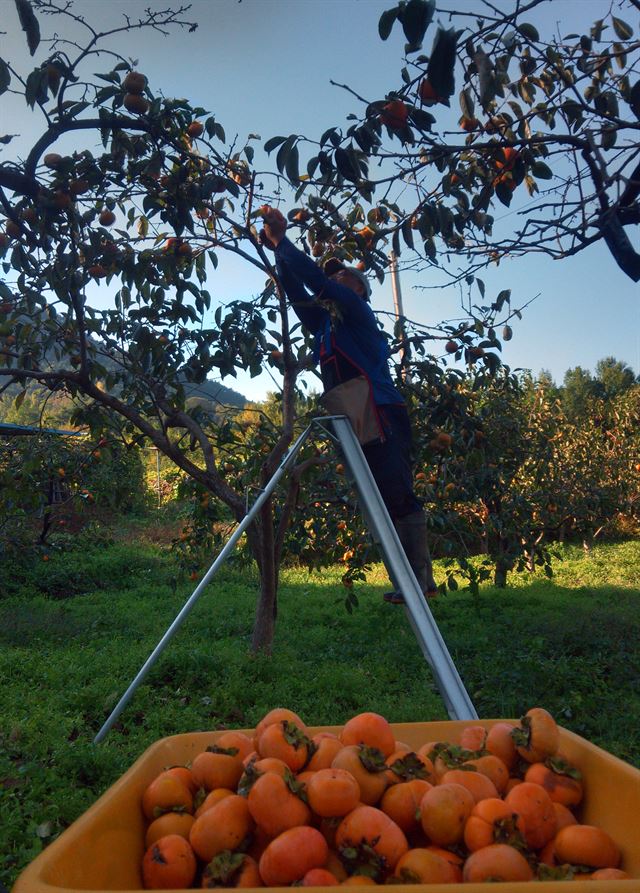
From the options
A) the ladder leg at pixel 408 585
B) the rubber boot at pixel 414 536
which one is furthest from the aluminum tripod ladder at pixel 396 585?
the rubber boot at pixel 414 536

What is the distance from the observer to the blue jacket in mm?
2793

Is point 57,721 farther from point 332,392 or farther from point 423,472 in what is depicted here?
point 423,472

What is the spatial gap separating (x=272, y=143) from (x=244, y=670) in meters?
2.99

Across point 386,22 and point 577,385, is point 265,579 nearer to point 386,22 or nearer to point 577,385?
point 386,22

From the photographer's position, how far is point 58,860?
0.94 m

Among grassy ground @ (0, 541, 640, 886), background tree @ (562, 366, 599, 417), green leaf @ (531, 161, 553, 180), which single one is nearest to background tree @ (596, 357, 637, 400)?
background tree @ (562, 366, 599, 417)

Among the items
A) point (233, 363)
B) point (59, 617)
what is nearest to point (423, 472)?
point (233, 363)

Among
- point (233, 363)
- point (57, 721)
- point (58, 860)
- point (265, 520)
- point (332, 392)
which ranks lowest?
point (57, 721)

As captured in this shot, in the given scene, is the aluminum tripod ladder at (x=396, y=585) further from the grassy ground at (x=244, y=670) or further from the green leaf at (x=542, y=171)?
the green leaf at (x=542, y=171)

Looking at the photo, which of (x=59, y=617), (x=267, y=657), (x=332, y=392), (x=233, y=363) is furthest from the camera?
(x=59, y=617)

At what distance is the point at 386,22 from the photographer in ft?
6.78

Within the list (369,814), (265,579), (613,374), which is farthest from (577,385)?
(369,814)

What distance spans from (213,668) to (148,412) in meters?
1.55

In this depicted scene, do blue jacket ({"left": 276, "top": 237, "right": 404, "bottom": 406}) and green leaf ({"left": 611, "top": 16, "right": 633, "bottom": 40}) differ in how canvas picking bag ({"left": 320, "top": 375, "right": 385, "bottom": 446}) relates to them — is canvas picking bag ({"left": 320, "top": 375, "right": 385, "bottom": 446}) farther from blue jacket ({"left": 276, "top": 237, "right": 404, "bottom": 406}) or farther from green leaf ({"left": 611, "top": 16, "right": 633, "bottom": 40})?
green leaf ({"left": 611, "top": 16, "right": 633, "bottom": 40})
